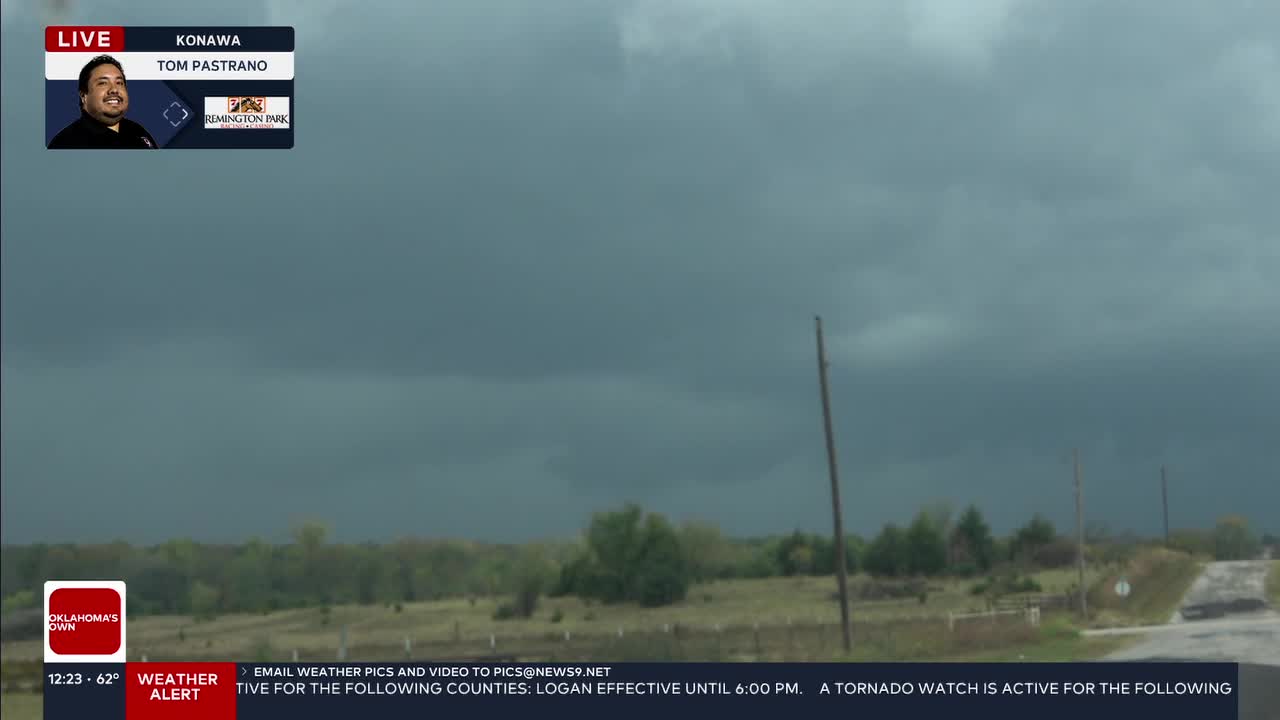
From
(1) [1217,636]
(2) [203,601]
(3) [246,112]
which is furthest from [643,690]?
(2) [203,601]

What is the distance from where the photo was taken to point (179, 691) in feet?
39.7

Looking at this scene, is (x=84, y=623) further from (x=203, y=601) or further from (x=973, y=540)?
(x=973, y=540)

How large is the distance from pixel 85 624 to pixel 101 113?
5338mm

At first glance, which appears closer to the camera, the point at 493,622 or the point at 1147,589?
the point at 1147,589

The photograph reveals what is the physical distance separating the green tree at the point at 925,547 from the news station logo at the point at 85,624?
6822cm

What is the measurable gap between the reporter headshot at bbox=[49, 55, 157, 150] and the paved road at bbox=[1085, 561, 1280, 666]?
19847 mm

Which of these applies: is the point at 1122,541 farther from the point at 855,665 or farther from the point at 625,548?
the point at 855,665

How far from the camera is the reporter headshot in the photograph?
12320mm

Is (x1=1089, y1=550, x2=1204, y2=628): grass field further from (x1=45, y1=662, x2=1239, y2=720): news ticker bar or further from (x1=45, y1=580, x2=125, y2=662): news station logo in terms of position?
(x1=45, y1=580, x2=125, y2=662): news station logo

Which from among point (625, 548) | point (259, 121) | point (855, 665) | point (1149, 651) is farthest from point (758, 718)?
point (625, 548)

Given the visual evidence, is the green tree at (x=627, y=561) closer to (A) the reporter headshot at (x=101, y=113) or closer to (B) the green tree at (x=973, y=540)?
(B) the green tree at (x=973, y=540)

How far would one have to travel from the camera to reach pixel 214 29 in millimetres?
13438

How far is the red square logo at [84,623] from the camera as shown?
11609 millimetres

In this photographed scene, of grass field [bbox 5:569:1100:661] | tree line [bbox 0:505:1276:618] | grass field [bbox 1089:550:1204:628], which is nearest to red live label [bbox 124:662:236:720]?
grass field [bbox 5:569:1100:661]
